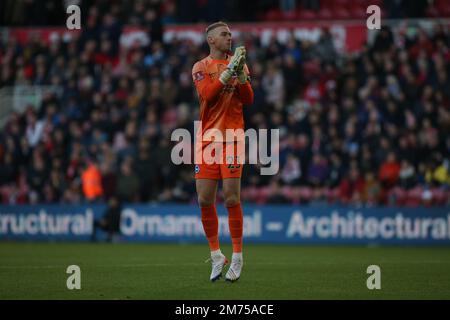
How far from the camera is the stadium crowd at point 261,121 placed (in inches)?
848

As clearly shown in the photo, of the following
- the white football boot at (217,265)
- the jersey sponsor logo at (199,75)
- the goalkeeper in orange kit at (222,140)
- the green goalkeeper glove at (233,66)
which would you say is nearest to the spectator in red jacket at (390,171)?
the goalkeeper in orange kit at (222,140)

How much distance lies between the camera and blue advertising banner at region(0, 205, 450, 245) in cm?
2069

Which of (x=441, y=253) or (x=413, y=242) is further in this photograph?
(x=413, y=242)

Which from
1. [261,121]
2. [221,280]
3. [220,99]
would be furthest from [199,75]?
[261,121]

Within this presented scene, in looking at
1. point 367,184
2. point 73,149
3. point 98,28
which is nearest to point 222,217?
point 367,184

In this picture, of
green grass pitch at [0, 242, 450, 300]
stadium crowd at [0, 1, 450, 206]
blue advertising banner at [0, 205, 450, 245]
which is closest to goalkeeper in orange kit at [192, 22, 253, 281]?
green grass pitch at [0, 242, 450, 300]

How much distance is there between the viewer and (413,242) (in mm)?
20609

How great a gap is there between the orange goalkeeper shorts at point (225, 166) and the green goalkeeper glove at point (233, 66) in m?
0.81

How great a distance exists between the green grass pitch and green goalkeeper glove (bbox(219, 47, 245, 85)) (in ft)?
7.24

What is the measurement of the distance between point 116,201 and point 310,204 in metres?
4.55

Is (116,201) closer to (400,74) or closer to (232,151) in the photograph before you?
(400,74)

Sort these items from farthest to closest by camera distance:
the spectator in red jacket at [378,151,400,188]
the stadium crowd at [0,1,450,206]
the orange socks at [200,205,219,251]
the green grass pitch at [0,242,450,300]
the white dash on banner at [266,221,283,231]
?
the white dash on banner at [266,221,283,231] → the stadium crowd at [0,1,450,206] → the spectator in red jacket at [378,151,400,188] → the orange socks at [200,205,219,251] → the green grass pitch at [0,242,450,300]

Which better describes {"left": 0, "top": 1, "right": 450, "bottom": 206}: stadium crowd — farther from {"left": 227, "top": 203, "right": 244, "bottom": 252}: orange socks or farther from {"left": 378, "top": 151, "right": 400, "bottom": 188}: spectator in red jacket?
{"left": 227, "top": 203, "right": 244, "bottom": 252}: orange socks

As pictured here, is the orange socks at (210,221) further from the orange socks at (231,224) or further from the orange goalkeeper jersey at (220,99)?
the orange goalkeeper jersey at (220,99)
